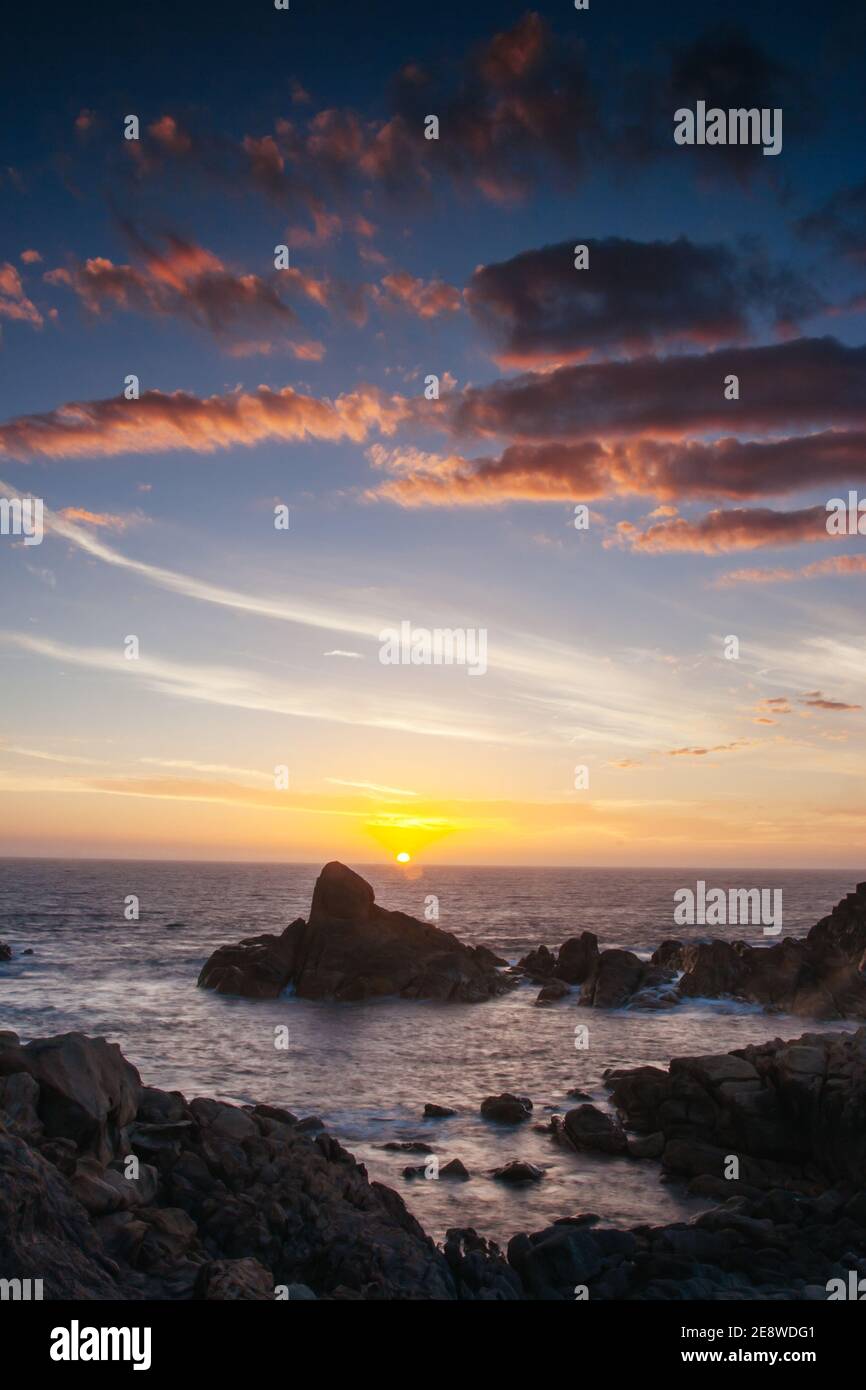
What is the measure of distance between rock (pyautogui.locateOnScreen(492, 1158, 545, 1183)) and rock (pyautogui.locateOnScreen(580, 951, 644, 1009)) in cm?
3529

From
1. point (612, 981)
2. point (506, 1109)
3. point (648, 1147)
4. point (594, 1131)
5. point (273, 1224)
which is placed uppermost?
point (273, 1224)

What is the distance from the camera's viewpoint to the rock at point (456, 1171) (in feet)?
89.4

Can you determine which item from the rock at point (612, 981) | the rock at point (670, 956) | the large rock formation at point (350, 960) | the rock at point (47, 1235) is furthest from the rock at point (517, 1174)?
the rock at point (670, 956)

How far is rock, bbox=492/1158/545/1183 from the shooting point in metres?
27.0

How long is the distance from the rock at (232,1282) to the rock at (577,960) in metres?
60.3

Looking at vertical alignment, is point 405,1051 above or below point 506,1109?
below

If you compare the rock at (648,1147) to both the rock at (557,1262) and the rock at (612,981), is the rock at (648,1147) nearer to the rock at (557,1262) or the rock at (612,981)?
the rock at (557,1262)

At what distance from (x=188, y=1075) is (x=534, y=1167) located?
18018 mm

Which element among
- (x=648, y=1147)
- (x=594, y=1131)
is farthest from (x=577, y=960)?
(x=648, y=1147)

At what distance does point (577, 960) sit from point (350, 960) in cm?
2054

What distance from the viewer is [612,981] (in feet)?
206

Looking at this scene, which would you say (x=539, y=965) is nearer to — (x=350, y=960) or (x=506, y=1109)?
(x=350, y=960)
